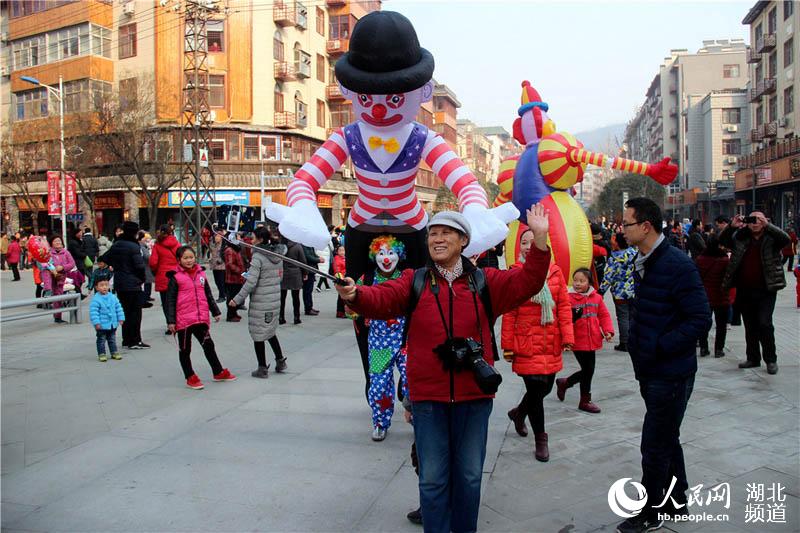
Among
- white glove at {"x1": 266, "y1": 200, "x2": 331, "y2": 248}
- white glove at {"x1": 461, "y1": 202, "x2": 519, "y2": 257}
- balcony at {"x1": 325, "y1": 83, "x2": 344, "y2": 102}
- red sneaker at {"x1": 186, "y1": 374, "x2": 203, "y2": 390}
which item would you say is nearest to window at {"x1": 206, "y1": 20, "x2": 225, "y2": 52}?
balcony at {"x1": 325, "y1": 83, "x2": 344, "y2": 102}

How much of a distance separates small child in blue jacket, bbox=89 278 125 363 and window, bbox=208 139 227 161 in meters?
26.2

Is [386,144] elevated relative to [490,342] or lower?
elevated

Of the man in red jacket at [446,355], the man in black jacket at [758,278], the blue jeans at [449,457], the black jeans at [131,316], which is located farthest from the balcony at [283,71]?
the blue jeans at [449,457]

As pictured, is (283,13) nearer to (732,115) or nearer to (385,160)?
(385,160)

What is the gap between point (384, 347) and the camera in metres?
4.86

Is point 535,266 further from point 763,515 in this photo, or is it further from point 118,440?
point 118,440

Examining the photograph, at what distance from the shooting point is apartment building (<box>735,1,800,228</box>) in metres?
30.6

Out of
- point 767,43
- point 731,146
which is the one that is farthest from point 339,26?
point 731,146

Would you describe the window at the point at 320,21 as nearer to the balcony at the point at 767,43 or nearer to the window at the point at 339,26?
the window at the point at 339,26

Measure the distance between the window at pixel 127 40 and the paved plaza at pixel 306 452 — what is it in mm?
29953

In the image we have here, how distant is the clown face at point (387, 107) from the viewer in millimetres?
4527

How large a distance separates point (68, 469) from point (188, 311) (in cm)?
263

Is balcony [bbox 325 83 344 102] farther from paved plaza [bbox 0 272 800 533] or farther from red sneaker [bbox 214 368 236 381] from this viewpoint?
red sneaker [bbox 214 368 236 381]

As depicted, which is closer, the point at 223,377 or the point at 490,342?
the point at 490,342
